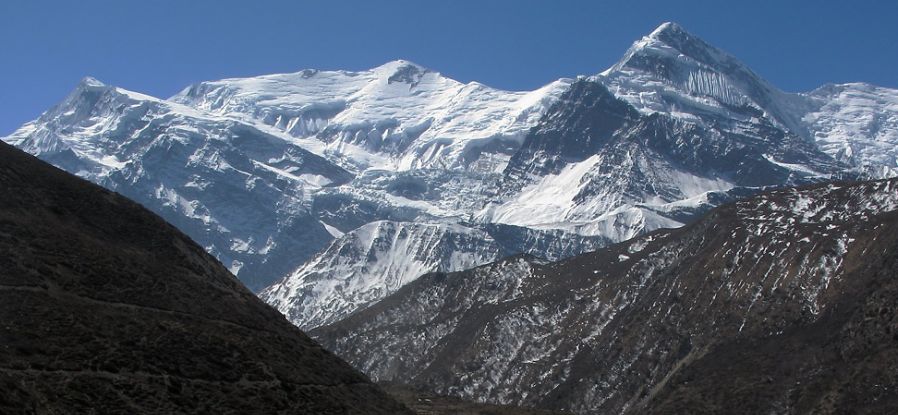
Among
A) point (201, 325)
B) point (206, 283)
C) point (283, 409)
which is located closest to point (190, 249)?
point (206, 283)

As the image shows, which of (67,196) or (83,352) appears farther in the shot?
(67,196)

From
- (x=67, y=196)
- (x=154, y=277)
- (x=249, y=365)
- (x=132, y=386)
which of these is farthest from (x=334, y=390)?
(x=67, y=196)

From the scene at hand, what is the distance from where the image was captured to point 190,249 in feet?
466

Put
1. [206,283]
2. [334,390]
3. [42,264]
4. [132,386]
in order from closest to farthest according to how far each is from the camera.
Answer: [132,386] → [42,264] → [334,390] → [206,283]

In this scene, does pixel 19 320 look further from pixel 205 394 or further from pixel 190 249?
pixel 190 249

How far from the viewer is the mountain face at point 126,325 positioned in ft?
309

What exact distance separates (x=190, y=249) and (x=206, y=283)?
11074 mm

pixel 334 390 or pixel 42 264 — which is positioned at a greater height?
pixel 42 264

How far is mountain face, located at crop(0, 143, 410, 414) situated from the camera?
9425 centimetres

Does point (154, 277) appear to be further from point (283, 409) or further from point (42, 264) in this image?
point (283, 409)

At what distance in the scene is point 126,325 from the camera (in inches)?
4198

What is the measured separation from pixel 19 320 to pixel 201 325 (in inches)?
802

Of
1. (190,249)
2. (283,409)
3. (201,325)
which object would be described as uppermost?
(190,249)

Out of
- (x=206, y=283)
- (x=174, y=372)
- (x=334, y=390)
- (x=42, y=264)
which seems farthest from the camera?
(x=206, y=283)
